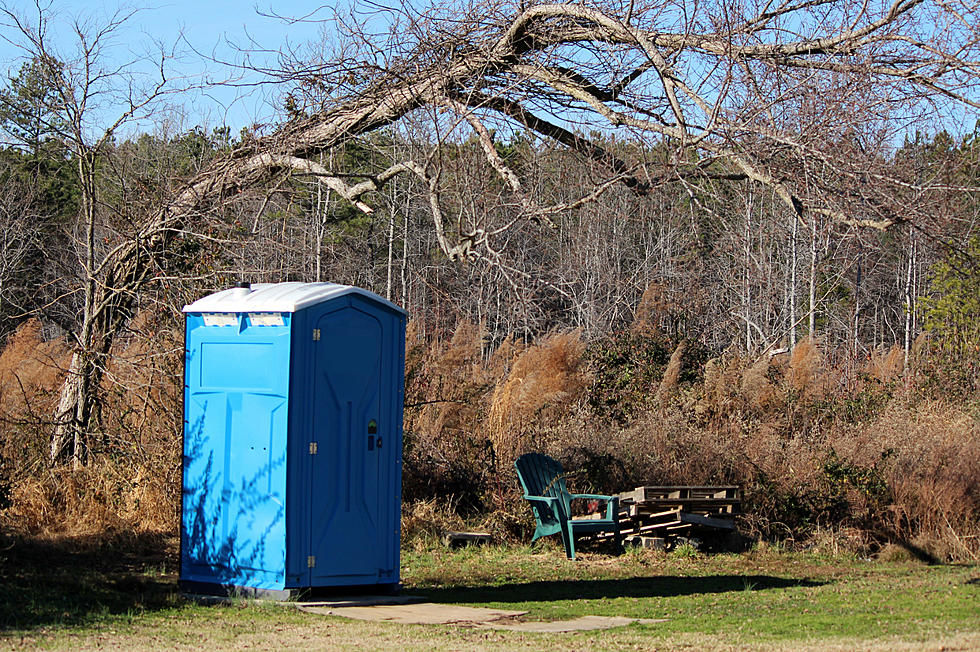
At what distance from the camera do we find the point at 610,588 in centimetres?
924

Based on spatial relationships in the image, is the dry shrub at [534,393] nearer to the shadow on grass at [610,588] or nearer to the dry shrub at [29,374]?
the shadow on grass at [610,588]

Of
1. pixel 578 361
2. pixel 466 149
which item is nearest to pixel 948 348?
pixel 578 361

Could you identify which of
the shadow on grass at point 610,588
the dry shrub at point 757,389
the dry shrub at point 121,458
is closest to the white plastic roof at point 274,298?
the shadow on grass at point 610,588

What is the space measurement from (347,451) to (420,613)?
4.22 ft

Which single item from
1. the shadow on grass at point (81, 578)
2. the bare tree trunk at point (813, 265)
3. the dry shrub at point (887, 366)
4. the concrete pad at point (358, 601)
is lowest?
the concrete pad at point (358, 601)

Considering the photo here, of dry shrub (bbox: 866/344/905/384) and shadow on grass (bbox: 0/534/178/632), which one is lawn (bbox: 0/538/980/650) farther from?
dry shrub (bbox: 866/344/905/384)

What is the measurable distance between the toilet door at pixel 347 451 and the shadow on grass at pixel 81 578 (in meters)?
1.21

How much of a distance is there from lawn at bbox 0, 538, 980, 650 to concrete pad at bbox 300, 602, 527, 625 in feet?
0.62

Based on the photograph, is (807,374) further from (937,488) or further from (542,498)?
(542,498)

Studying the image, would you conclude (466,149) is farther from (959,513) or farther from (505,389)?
(959,513)

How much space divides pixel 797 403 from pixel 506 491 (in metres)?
5.58

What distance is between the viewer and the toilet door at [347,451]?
7.61 metres

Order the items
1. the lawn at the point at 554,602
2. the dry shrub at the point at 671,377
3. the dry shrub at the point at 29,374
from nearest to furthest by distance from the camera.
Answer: the lawn at the point at 554,602 < the dry shrub at the point at 29,374 < the dry shrub at the point at 671,377

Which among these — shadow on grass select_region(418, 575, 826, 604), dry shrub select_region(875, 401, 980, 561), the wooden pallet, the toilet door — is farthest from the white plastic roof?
dry shrub select_region(875, 401, 980, 561)
